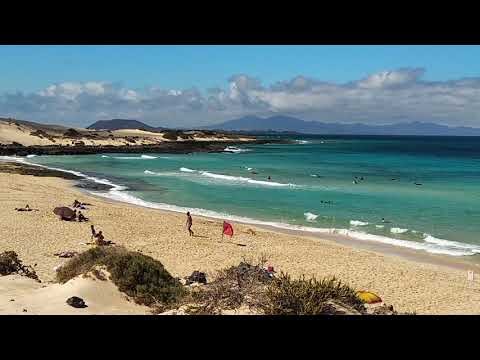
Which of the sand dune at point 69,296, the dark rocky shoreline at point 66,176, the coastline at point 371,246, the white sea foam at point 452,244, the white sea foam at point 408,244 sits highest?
the sand dune at point 69,296

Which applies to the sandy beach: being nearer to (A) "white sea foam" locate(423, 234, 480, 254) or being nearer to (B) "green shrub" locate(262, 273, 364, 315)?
(A) "white sea foam" locate(423, 234, 480, 254)

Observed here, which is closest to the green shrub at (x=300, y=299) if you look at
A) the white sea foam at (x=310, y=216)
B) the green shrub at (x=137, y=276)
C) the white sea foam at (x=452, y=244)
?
the green shrub at (x=137, y=276)

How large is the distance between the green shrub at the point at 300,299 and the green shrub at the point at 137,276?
294cm

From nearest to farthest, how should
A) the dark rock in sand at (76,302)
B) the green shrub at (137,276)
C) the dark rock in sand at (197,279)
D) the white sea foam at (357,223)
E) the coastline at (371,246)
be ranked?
the dark rock in sand at (76,302), the green shrub at (137,276), the dark rock in sand at (197,279), the coastline at (371,246), the white sea foam at (357,223)

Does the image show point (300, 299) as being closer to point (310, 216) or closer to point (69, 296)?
point (69, 296)

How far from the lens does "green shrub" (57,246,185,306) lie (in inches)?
347

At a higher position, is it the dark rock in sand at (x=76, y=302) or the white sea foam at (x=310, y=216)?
the dark rock in sand at (x=76, y=302)

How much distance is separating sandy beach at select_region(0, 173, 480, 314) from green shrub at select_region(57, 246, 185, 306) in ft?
1.63

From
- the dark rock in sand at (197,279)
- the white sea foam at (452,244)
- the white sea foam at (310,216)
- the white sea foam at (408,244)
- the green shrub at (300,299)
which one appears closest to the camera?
the green shrub at (300,299)

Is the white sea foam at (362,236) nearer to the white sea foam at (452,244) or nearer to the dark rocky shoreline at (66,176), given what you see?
the white sea foam at (452,244)

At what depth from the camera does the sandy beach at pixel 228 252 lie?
43.3 feet
